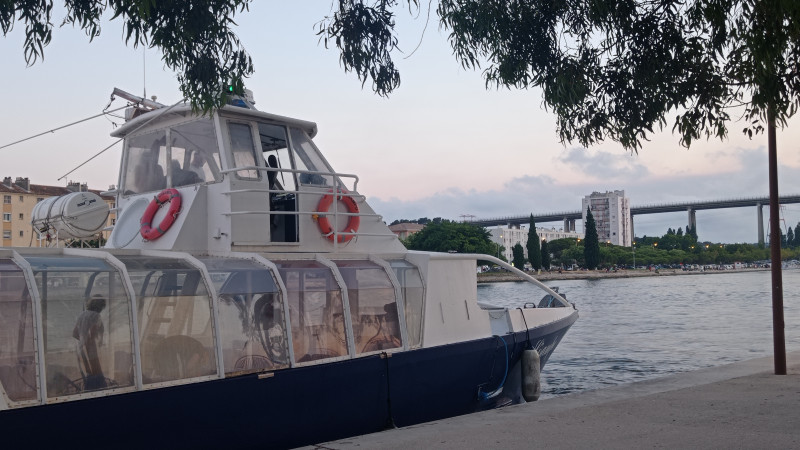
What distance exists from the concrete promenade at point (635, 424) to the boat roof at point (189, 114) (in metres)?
5.40

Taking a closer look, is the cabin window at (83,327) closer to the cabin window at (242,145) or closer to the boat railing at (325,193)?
the boat railing at (325,193)

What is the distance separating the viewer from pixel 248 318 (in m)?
9.26

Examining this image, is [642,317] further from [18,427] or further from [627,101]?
[18,427]

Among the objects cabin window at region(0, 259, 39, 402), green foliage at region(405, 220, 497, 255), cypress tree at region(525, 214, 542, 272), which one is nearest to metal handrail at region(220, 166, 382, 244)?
cabin window at region(0, 259, 39, 402)

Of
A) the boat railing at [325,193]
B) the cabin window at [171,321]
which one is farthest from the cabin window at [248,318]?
the boat railing at [325,193]

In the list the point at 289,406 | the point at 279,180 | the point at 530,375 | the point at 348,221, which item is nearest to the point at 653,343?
the point at 530,375

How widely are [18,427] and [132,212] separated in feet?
16.8

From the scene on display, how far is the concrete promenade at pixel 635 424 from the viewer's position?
7375 millimetres

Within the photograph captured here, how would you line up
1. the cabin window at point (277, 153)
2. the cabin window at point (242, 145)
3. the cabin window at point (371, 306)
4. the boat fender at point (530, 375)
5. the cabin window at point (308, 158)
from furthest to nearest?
the boat fender at point (530, 375) < the cabin window at point (308, 158) < the cabin window at point (277, 153) < the cabin window at point (242, 145) < the cabin window at point (371, 306)

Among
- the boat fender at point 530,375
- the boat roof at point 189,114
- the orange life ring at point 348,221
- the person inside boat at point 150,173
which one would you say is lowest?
the boat fender at point 530,375

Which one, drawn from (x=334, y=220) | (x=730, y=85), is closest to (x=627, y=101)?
(x=730, y=85)

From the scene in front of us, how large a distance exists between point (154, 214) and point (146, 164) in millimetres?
1570

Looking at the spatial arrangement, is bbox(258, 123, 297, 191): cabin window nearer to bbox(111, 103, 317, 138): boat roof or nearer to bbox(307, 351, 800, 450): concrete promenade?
bbox(111, 103, 317, 138): boat roof

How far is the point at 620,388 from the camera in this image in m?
12.2
